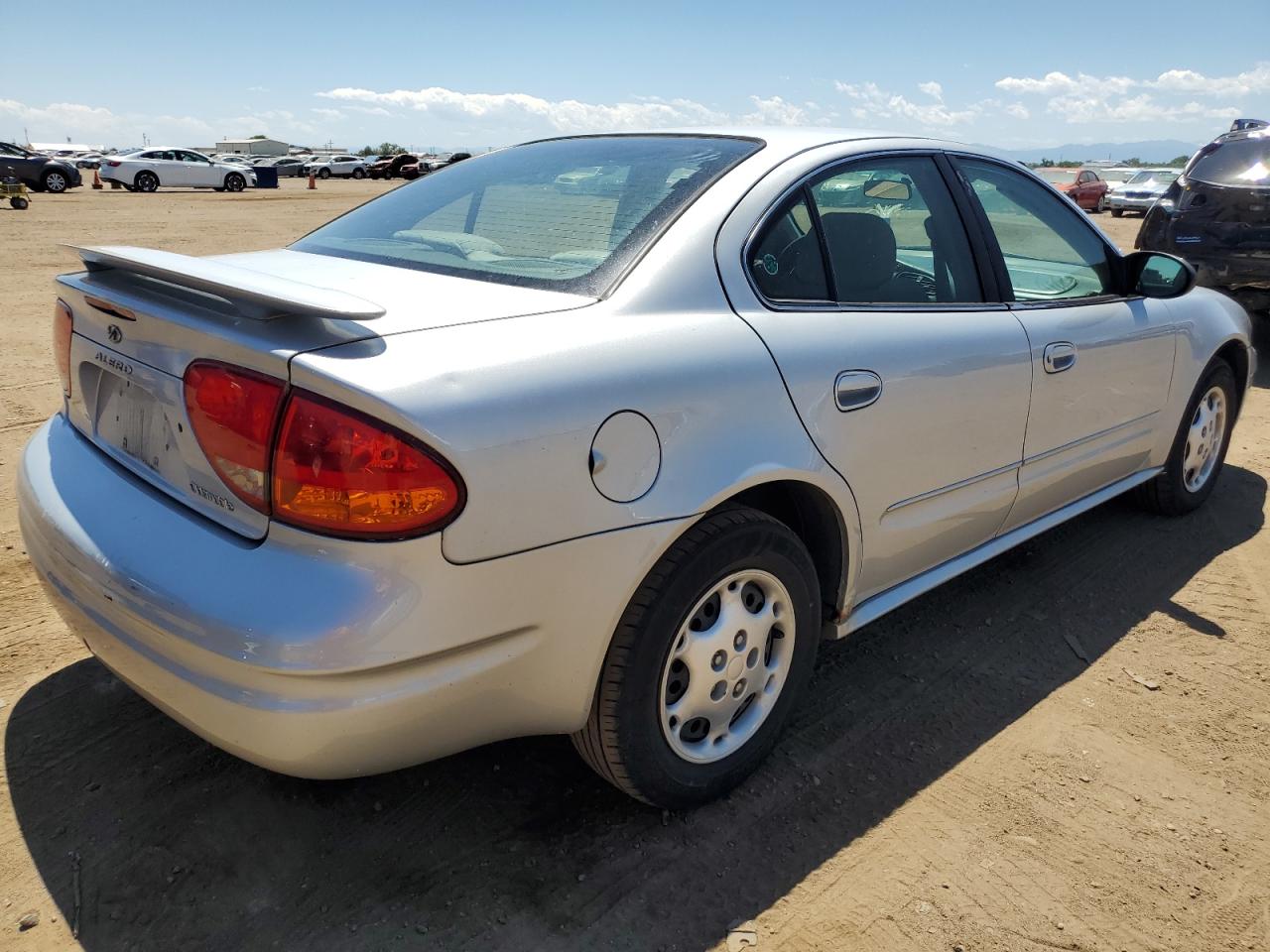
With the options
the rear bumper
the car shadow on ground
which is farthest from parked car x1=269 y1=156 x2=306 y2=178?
the rear bumper

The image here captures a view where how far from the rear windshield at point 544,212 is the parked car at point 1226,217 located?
644 centimetres

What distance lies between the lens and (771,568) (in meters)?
2.34

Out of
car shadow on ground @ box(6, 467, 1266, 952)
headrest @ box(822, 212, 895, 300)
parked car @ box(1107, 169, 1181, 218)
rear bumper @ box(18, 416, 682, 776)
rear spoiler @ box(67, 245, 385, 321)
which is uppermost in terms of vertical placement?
parked car @ box(1107, 169, 1181, 218)

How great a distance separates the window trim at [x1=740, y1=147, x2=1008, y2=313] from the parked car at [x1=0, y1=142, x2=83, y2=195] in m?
29.9

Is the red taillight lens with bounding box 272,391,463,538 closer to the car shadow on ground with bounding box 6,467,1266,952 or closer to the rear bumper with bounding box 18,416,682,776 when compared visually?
the rear bumper with bounding box 18,416,682,776

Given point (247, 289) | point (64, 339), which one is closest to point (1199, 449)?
point (247, 289)

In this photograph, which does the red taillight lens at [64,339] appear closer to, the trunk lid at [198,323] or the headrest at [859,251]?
the trunk lid at [198,323]

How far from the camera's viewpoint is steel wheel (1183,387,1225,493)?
4.31 metres

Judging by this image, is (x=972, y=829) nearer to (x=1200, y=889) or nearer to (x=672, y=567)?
(x=1200, y=889)

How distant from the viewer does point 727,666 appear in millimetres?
2342

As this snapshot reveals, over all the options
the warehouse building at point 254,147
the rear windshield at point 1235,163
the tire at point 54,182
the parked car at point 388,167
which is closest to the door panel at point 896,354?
the rear windshield at point 1235,163

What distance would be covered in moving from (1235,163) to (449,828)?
834 centimetres

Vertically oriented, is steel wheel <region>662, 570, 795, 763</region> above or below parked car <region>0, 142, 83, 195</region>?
below

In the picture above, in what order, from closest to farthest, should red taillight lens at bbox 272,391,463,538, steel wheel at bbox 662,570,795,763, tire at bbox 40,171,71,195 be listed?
red taillight lens at bbox 272,391,463,538 < steel wheel at bbox 662,570,795,763 < tire at bbox 40,171,71,195
